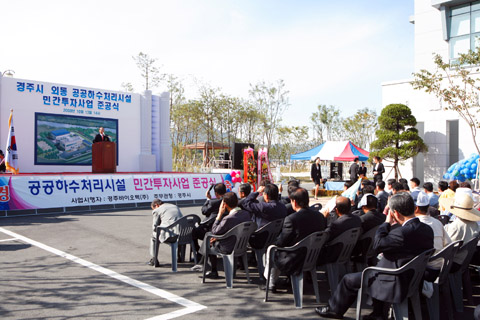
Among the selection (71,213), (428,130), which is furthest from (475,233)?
(428,130)

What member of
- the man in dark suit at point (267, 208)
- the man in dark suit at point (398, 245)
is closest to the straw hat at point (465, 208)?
the man in dark suit at point (398, 245)

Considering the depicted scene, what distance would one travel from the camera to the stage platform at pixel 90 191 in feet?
37.9

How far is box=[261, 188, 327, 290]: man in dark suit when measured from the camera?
4414 mm

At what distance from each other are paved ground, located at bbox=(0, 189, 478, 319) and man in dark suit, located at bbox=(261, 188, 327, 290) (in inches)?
17.5

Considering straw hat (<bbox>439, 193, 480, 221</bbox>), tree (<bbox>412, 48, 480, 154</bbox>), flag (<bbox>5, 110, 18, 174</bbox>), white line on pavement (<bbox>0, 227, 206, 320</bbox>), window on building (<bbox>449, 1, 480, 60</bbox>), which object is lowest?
white line on pavement (<bbox>0, 227, 206, 320</bbox>)

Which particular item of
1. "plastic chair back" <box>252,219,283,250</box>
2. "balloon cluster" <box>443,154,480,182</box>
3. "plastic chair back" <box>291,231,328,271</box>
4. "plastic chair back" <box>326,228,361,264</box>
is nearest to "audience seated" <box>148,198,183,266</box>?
"plastic chair back" <box>252,219,283,250</box>

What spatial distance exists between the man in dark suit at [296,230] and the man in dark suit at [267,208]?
780 millimetres

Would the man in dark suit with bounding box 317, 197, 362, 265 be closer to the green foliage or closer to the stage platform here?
the stage platform

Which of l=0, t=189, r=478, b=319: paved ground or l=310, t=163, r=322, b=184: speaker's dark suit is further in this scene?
l=310, t=163, r=322, b=184: speaker's dark suit

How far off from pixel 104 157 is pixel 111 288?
10.8m

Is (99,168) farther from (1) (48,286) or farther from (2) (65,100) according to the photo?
(1) (48,286)

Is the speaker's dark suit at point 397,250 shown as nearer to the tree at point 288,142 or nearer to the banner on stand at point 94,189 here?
the banner on stand at point 94,189

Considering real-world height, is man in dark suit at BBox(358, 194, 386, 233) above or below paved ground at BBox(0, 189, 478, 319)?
above

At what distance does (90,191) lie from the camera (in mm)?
12984
